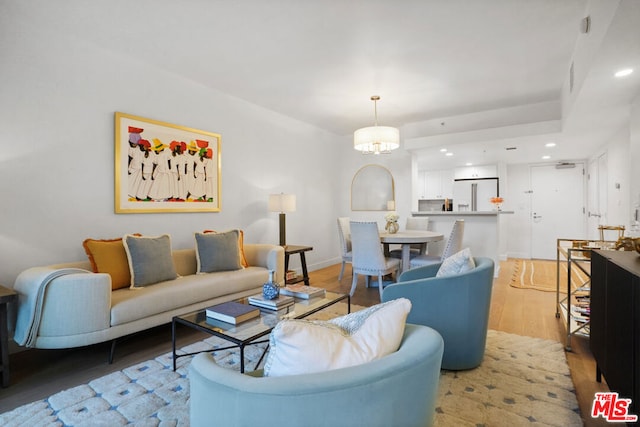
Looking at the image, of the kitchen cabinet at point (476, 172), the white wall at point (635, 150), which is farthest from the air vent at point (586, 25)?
the kitchen cabinet at point (476, 172)

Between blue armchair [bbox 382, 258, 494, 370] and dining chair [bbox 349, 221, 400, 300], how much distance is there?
1.60m

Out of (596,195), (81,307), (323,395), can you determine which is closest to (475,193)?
(596,195)

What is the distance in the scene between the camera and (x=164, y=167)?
3.46 metres

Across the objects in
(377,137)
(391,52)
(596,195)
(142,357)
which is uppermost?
(391,52)

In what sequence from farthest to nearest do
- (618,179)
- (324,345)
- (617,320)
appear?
1. (618,179)
2. (617,320)
3. (324,345)

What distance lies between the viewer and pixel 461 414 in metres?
1.67

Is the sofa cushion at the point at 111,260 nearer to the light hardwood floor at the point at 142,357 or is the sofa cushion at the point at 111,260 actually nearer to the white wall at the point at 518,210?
the light hardwood floor at the point at 142,357

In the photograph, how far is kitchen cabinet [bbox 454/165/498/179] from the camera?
7250 mm

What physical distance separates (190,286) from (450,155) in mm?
5289

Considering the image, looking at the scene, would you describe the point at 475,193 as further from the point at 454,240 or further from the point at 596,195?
the point at 454,240

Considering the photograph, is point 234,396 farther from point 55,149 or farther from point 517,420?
point 55,149

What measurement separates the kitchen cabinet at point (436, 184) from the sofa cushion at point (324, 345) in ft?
25.0

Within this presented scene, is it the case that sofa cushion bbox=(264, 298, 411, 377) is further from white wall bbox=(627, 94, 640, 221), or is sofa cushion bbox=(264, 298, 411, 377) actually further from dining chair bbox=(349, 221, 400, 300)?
white wall bbox=(627, 94, 640, 221)

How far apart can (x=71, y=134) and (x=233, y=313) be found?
86.4 inches
